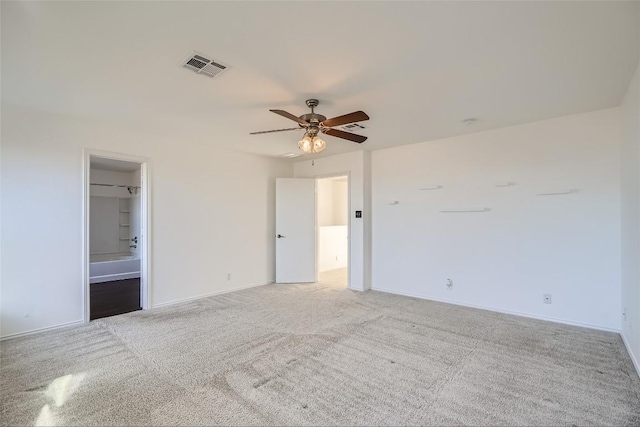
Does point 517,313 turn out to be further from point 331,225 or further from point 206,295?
point 331,225

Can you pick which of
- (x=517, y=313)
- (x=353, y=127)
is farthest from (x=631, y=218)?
(x=353, y=127)

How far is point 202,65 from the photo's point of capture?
2.36 meters

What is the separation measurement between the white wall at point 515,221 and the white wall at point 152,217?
2.48m

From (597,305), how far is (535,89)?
2.56 metres

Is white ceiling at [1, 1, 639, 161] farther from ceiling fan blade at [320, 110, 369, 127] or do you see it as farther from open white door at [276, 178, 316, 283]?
open white door at [276, 178, 316, 283]

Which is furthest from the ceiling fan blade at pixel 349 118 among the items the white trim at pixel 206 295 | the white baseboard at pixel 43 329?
the white baseboard at pixel 43 329

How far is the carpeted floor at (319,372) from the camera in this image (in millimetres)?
1954

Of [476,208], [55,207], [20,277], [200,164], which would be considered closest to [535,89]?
[476,208]

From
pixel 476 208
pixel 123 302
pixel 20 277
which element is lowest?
pixel 123 302

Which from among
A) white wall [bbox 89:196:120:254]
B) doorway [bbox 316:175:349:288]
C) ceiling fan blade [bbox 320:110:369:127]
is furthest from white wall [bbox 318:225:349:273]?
white wall [bbox 89:196:120:254]

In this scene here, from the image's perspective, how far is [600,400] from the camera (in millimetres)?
2092

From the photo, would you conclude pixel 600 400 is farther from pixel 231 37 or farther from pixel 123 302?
pixel 123 302

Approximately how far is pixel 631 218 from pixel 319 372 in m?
3.17

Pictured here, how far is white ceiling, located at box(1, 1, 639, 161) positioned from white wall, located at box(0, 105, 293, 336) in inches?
17.1
